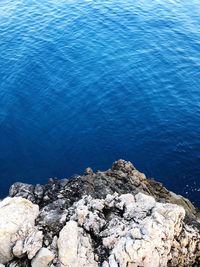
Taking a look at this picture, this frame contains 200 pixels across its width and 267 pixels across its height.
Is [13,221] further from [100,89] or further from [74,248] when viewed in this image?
[100,89]

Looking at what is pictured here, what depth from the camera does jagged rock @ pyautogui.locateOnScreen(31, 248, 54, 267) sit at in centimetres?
3098

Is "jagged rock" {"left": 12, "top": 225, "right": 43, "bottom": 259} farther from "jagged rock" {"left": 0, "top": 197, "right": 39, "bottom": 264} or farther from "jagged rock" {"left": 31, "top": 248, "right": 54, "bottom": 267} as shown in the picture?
"jagged rock" {"left": 31, "top": 248, "right": 54, "bottom": 267}

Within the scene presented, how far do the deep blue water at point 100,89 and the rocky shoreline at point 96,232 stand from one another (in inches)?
787

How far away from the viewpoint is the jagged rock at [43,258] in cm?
3098

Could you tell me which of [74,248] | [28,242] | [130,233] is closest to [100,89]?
[130,233]

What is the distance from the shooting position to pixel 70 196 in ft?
125

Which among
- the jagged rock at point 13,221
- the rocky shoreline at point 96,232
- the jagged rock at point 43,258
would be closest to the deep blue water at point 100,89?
the rocky shoreline at point 96,232

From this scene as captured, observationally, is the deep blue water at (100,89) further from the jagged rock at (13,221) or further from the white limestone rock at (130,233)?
the jagged rock at (13,221)

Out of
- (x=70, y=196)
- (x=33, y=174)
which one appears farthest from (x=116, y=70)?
(x=70, y=196)

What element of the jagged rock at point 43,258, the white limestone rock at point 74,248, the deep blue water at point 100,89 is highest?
the white limestone rock at point 74,248

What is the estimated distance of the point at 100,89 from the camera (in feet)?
233

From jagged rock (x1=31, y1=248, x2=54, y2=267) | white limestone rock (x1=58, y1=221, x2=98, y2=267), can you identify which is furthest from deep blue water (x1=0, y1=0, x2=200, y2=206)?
jagged rock (x1=31, y1=248, x2=54, y2=267)

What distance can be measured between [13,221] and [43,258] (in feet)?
14.6

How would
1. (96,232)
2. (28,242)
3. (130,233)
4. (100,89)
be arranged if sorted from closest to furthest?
(130,233), (28,242), (96,232), (100,89)
